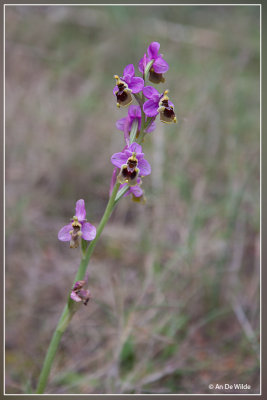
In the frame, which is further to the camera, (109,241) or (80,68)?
(80,68)

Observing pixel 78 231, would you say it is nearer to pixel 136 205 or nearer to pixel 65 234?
pixel 65 234

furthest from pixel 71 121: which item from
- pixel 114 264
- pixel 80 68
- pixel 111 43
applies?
pixel 114 264

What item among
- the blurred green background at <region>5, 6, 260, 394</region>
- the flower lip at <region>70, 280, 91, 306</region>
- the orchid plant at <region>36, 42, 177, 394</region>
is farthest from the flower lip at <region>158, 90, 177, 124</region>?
the blurred green background at <region>5, 6, 260, 394</region>

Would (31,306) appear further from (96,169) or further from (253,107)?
(253,107)

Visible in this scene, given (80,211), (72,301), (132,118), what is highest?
(132,118)

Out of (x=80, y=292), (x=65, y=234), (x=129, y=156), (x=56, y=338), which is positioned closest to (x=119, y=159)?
(x=129, y=156)

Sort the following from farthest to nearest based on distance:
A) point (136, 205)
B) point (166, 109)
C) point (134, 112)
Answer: point (136, 205), point (134, 112), point (166, 109)

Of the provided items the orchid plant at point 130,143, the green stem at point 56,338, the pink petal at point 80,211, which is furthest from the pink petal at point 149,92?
the green stem at point 56,338
